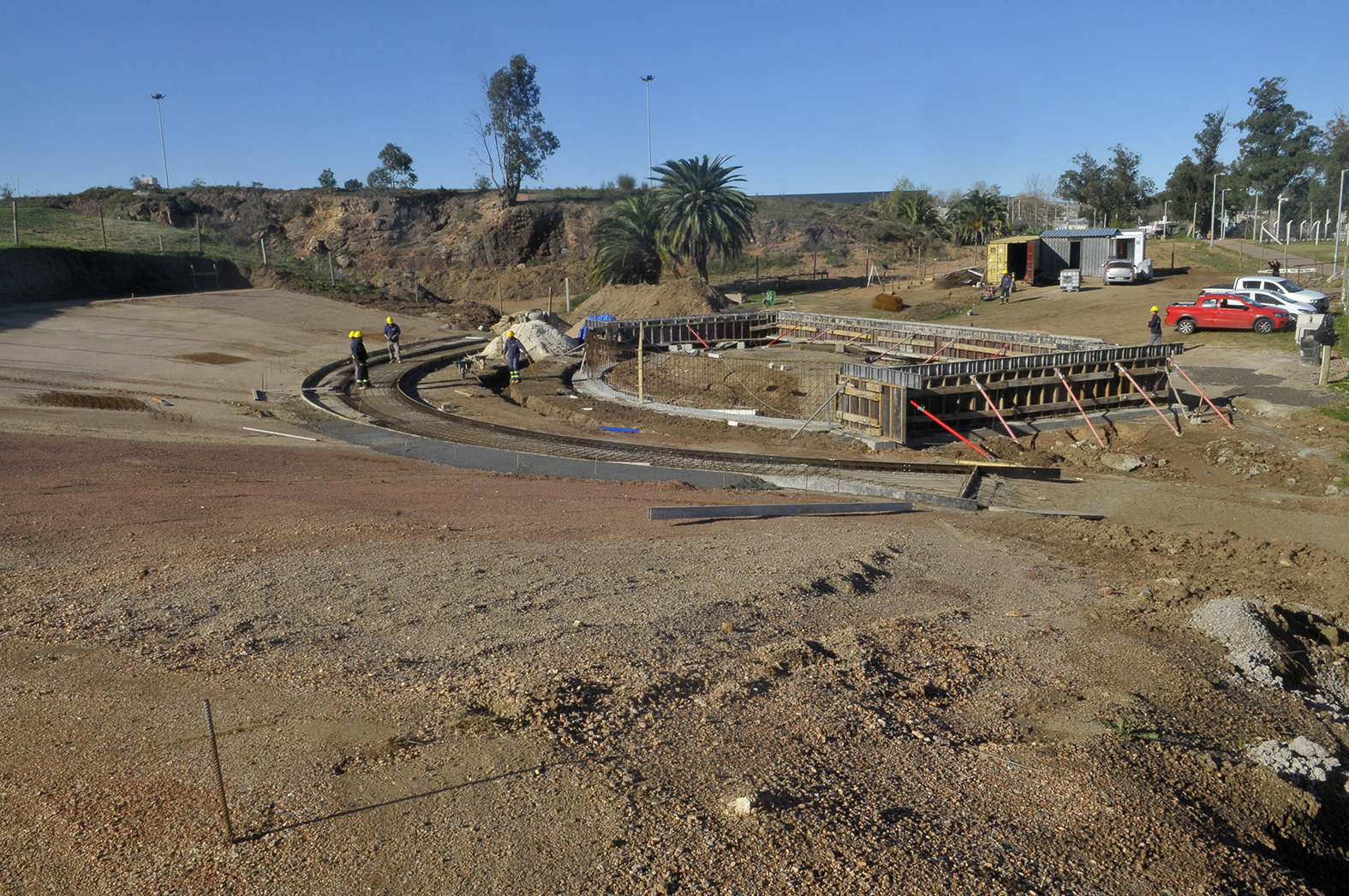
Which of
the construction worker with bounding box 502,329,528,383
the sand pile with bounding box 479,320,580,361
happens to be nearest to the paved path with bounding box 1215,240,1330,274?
the sand pile with bounding box 479,320,580,361

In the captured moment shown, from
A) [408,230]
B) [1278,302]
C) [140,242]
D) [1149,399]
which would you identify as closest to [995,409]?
[1149,399]

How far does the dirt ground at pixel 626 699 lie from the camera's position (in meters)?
4.83

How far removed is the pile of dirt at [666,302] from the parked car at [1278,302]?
19.9 meters

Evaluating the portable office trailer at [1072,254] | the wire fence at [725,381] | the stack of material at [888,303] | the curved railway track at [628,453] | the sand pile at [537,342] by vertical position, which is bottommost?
the curved railway track at [628,453]

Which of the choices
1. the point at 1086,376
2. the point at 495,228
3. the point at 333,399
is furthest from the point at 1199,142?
the point at 333,399

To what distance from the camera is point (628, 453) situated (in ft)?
65.5

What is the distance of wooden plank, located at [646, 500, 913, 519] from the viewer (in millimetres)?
13148

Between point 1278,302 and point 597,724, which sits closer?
point 597,724

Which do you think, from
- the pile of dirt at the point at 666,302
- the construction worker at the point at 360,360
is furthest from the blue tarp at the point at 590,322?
the construction worker at the point at 360,360

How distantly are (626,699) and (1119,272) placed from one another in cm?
4505

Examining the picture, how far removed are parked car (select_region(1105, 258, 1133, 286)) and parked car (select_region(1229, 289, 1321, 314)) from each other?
12.9 meters

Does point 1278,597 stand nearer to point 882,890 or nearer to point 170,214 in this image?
point 882,890

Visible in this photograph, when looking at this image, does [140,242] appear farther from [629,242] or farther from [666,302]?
[666,302]

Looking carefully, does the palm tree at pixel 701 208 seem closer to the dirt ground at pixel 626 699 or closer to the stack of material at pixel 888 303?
the stack of material at pixel 888 303
